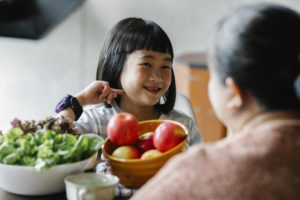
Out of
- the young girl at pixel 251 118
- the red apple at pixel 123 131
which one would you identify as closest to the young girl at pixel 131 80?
the red apple at pixel 123 131

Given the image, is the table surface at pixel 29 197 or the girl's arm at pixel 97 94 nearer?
the table surface at pixel 29 197

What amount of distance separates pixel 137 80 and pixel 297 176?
958 mm

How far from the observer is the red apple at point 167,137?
43.3 inches

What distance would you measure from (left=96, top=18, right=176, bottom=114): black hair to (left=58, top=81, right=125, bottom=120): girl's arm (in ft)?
0.27

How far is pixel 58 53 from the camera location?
140 inches

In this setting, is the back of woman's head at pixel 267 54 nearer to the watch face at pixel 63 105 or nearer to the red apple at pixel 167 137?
the red apple at pixel 167 137

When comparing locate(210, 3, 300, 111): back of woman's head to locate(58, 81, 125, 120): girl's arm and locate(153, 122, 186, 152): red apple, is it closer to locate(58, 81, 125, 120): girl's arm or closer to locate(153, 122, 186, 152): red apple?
locate(153, 122, 186, 152): red apple

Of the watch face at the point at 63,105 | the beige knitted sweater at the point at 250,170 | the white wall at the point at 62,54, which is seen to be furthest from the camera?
the white wall at the point at 62,54

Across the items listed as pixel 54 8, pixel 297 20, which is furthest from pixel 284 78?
pixel 54 8

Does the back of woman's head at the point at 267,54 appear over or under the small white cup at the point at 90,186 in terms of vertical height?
over

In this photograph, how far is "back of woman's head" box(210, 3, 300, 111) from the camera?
81 cm

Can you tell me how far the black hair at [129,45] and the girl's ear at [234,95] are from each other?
0.77 metres

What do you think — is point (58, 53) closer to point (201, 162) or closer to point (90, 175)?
point (90, 175)

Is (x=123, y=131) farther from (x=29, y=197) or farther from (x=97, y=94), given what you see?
(x=97, y=94)
